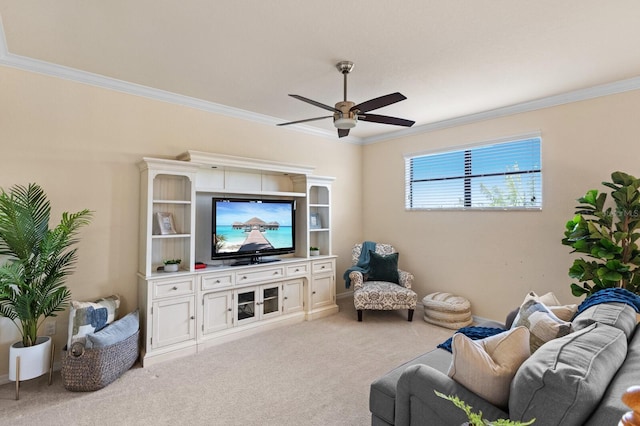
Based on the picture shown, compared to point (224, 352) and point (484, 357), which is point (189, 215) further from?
point (484, 357)

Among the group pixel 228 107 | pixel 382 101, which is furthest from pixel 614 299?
pixel 228 107

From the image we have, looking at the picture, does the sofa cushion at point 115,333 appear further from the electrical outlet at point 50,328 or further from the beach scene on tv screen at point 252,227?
the beach scene on tv screen at point 252,227

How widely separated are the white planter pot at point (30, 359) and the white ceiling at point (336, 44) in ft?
7.84

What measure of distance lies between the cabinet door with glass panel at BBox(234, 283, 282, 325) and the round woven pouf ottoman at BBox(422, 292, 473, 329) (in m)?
1.95

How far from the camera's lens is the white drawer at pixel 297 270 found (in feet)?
13.5

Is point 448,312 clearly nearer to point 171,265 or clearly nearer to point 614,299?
point 614,299

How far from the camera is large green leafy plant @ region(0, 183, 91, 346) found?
8.02 ft

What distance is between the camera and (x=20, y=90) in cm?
275

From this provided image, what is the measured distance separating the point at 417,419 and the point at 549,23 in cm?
264

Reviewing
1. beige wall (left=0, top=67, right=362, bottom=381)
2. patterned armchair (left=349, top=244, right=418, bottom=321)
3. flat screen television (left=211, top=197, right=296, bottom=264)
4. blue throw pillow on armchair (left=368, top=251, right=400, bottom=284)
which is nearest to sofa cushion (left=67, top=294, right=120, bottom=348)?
beige wall (left=0, top=67, right=362, bottom=381)

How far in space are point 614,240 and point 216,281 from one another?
4024mm

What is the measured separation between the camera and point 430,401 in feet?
4.85

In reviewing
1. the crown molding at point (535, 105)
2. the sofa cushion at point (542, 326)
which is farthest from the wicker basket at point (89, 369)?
the crown molding at point (535, 105)

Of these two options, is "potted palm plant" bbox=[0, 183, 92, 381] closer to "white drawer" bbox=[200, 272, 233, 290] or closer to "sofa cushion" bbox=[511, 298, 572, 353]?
"white drawer" bbox=[200, 272, 233, 290]
